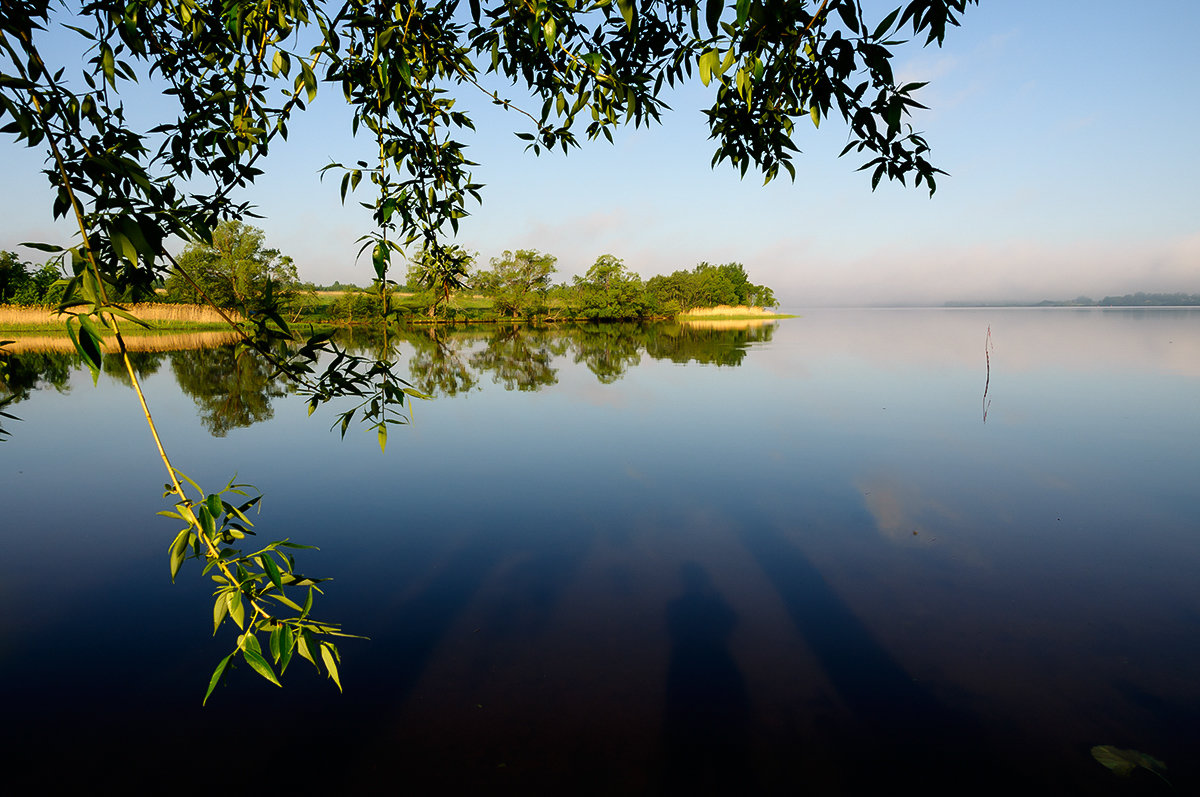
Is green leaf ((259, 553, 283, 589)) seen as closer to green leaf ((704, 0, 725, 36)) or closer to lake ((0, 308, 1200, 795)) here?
lake ((0, 308, 1200, 795))

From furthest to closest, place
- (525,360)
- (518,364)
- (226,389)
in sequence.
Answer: (525,360) → (518,364) → (226,389)

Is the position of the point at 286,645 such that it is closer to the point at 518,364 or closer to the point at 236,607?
the point at 236,607

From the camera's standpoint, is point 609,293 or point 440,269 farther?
point 609,293

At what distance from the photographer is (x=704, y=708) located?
366 centimetres

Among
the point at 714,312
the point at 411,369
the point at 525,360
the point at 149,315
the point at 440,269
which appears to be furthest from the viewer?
the point at 714,312

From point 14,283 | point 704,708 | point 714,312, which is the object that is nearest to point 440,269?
point 704,708

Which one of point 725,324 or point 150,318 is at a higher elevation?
point 150,318

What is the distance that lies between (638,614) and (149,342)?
3896 centimetres

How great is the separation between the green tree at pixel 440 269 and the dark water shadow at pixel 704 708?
285cm

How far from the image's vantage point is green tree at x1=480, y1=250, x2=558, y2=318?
6475 cm

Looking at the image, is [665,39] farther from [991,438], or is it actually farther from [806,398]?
[806,398]

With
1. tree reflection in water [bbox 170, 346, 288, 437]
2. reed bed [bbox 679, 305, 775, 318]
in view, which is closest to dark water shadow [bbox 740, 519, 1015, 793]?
tree reflection in water [bbox 170, 346, 288, 437]

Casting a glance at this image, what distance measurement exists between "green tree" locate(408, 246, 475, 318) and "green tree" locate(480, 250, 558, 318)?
205 feet

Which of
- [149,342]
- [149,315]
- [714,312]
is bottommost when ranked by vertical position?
[149,342]
